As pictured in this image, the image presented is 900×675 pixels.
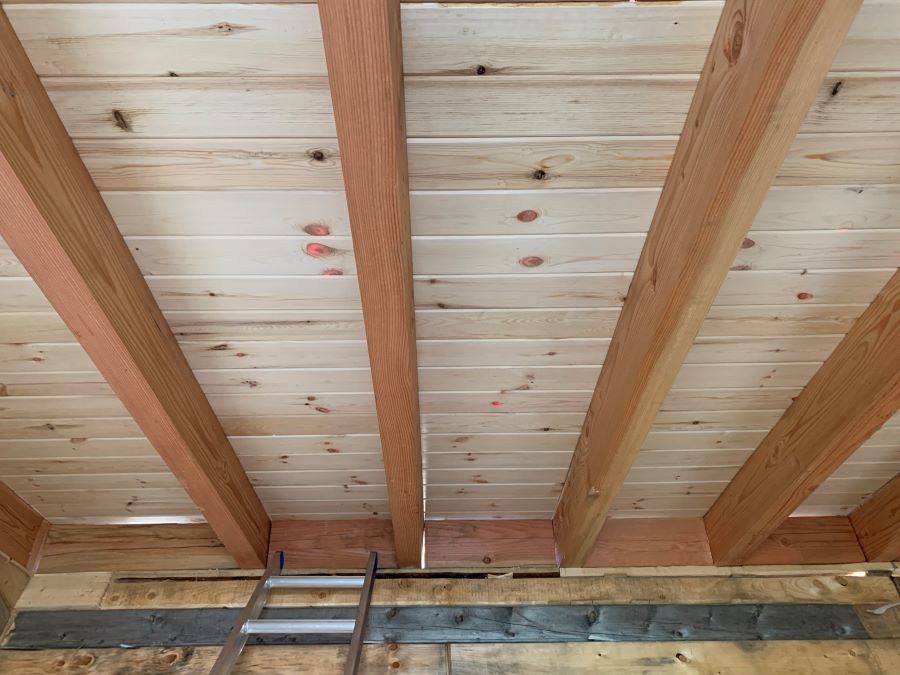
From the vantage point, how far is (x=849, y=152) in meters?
1.44

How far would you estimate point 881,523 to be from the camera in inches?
103

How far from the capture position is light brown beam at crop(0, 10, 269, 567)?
1.16m

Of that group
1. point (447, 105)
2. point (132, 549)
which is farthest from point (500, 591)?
point (447, 105)

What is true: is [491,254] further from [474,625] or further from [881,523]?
[881,523]

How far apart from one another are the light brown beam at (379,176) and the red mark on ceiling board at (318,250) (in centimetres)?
25

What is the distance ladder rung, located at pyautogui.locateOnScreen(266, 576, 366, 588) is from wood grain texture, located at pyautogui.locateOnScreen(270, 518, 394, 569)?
0.45ft

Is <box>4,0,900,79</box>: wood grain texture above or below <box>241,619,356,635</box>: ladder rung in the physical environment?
above

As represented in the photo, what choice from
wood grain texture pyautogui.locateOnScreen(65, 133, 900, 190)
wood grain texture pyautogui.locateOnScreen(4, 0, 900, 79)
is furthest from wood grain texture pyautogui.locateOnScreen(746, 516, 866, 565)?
wood grain texture pyautogui.locateOnScreen(4, 0, 900, 79)

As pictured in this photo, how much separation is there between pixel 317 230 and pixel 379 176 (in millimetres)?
463

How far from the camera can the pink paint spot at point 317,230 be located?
1.53 m

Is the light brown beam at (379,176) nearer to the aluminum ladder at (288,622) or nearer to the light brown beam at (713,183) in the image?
the light brown beam at (713,183)

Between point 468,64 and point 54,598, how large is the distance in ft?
8.28

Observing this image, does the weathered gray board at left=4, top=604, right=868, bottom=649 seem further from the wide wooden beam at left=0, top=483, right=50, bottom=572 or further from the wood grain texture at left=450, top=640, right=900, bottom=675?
the wide wooden beam at left=0, top=483, right=50, bottom=572

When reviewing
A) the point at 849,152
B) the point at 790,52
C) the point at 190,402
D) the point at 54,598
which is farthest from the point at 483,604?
the point at 790,52
